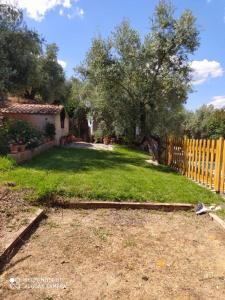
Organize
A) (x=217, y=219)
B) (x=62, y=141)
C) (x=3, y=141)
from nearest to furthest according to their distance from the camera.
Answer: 1. (x=217, y=219)
2. (x=3, y=141)
3. (x=62, y=141)

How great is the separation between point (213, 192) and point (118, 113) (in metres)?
8.31

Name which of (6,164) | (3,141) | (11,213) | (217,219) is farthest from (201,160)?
(3,141)

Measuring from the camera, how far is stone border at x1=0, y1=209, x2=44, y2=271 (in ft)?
13.3

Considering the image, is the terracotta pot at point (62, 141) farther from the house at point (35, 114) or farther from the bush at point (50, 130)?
the bush at point (50, 130)

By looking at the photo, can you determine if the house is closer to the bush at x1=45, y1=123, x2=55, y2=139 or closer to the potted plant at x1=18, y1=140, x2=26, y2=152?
the bush at x1=45, y1=123, x2=55, y2=139

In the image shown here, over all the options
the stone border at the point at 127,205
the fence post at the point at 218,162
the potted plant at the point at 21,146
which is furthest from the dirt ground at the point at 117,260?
the potted plant at the point at 21,146

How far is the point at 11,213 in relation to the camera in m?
5.58

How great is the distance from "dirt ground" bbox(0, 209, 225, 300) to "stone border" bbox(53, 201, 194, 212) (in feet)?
1.62

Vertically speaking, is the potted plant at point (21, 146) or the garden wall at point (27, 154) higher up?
the potted plant at point (21, 146)

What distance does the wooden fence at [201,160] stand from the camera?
27.5ft

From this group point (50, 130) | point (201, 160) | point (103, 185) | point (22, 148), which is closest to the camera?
point (103, 185)

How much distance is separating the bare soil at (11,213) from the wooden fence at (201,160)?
16.5 feet

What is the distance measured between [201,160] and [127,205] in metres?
3.92

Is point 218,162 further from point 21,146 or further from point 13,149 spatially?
point 21,146
